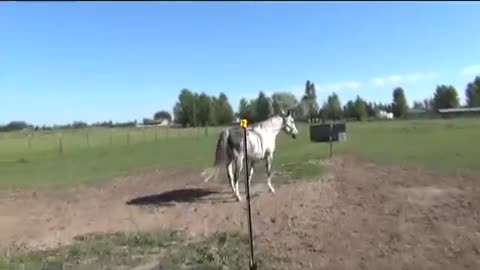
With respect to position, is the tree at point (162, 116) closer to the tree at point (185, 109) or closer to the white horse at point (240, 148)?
the tree at point (185, 109)

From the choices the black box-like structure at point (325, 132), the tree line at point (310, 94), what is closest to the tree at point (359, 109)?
the tree line at point (310, 94)

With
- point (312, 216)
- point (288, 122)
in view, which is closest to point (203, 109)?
point (288, 122)

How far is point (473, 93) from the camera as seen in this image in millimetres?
145250

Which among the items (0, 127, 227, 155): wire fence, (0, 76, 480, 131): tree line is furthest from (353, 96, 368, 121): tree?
(0, 127, 227, 155): wire fence

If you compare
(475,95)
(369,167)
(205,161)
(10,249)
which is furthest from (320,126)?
(475,95)

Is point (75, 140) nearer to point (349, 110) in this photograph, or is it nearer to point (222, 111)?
point (222, 111)

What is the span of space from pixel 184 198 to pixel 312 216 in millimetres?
4137

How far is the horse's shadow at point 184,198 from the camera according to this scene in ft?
48.0

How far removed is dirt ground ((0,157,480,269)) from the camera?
949cm

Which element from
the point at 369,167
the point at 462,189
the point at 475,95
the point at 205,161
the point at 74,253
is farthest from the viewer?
the point at 475,95

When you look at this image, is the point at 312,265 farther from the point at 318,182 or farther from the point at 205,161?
the point at 205,161

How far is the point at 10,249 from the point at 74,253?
1.54 meters

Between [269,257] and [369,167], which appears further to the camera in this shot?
[369,167]

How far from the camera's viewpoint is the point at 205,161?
28234 millimetres
